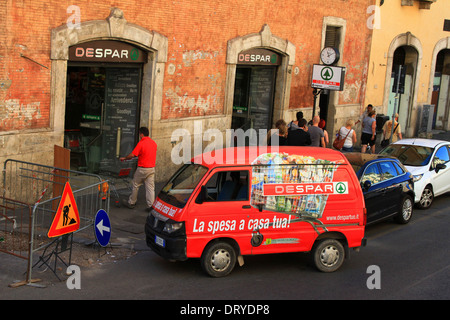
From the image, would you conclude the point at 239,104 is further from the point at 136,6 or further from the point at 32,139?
the point at 32,139

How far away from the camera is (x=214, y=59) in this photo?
672 inches

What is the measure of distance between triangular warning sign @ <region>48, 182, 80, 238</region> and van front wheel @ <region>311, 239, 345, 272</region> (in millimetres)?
3878

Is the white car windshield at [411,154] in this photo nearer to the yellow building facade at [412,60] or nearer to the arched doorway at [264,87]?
the arched doorway at [264,87]

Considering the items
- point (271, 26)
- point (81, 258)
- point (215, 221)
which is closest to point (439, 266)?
point (215, 221)

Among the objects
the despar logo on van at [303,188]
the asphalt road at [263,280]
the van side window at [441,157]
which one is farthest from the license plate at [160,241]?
the van side window at [441,157]

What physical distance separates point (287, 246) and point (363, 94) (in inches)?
620

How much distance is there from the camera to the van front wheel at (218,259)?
9367 millimetres

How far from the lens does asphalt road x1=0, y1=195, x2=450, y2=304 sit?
8734 millimetres

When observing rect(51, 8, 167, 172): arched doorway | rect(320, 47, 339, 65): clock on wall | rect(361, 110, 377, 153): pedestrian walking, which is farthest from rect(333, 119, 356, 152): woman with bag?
rect(51, 8, 167, 172): arched doorway

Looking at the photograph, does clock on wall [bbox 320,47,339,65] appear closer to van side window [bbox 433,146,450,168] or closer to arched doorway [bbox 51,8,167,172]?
van side window [bbox 433,146,450,168]

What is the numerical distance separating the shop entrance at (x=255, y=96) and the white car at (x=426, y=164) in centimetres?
549

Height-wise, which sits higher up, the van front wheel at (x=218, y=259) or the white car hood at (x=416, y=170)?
the white car hood at (x=416, y=170)

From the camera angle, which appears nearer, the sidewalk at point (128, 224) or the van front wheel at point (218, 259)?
the van front wheel at point (218, 259)

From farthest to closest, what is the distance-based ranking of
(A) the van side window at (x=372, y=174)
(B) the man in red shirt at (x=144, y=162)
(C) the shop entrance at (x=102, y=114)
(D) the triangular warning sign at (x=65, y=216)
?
(C) the shop entrance at (x=102, y=114)
(B) the man in red shirt at (x=144, y=162)
(A) the van side window at (x=372, y=174)
(D) the triangular warning sign at (x=65, y=216)
